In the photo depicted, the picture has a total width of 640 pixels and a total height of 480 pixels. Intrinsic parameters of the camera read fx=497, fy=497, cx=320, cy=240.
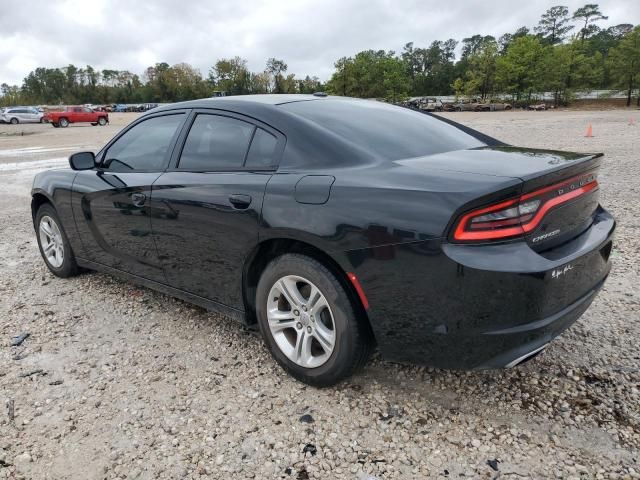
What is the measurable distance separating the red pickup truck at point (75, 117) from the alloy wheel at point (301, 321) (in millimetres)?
40699

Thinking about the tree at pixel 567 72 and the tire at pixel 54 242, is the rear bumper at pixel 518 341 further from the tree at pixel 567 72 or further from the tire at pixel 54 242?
the tree at pixel 567 72

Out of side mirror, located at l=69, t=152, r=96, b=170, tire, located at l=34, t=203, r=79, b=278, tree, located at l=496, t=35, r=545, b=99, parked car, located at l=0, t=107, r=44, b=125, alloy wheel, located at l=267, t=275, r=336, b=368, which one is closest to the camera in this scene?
alloy wheel, located at l=267, t=275, r=336, b=368

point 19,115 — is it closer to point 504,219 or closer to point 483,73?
point 504,219

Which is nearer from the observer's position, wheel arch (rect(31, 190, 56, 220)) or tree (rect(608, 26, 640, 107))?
wheel arch (rect(31, 190, 56, 220))

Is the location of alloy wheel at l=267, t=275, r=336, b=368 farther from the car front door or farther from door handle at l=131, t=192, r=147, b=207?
door handle at l=131, t=192, r=147, b=207

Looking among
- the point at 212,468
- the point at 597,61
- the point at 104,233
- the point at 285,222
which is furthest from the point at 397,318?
the point at 597,61

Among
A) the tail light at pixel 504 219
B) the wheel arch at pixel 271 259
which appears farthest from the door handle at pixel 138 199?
the tail light at pixel 504 219

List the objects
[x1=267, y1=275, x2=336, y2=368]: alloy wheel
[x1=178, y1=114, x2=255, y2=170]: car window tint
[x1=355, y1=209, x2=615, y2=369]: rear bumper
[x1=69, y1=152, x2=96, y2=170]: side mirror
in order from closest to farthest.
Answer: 1. [x1=355, y1=209, x2=615, y2=369]: rear bumper
2. [x1=267, y1=275, x2=336, y2=368]: alloy wheel
3. [x1=178, y1=114, x2=255, y2=170]: car window tint
4. [x1=69, y1=152, x2=96, y2=170]: side mirror

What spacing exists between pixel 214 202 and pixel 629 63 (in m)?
70.2

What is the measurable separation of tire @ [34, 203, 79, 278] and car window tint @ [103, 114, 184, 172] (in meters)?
0.92

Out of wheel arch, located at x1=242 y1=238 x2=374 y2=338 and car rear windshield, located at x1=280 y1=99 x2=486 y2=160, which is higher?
car rear windshield, located at x1=280 y1=99 x2=486 y2=160

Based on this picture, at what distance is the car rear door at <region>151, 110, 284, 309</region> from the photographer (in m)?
2.80

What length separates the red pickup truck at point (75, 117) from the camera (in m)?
37.4

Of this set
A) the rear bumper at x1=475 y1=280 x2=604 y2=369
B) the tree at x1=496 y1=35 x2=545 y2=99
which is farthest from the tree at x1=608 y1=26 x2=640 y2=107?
the rear bumper at x1=475 y1=280 x2=604 y2=369
